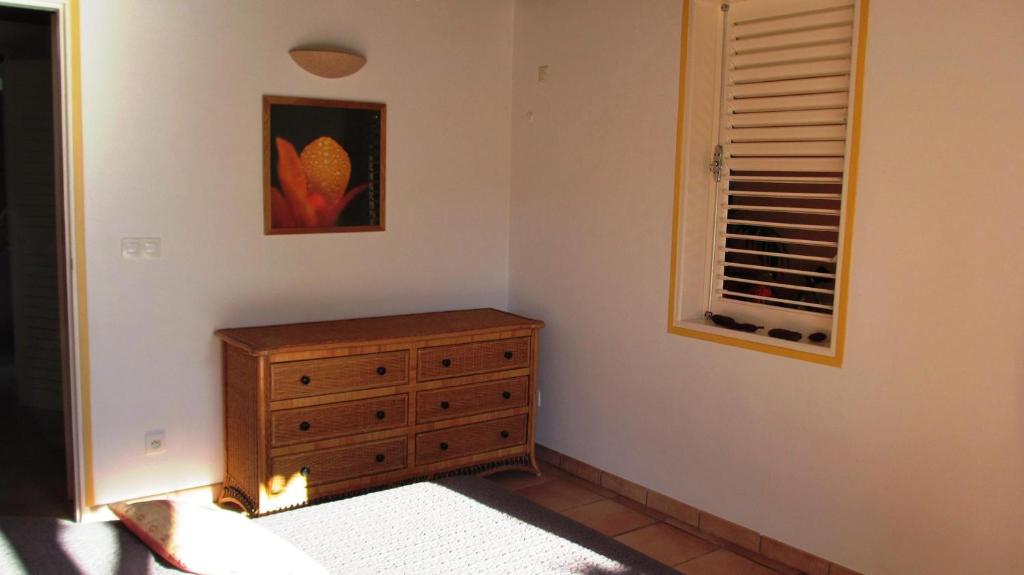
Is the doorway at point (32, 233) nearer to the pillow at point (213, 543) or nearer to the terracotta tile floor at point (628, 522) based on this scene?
the terracotta tile floor at point (628, 522)

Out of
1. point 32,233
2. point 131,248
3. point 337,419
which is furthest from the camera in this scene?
point 32,233

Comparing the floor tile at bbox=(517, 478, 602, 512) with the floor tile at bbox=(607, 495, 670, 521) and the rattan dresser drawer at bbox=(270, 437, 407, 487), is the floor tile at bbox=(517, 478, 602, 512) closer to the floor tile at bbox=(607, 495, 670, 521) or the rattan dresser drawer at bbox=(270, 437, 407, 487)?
the floor tile at bbox=(607, 495, 670, 521)

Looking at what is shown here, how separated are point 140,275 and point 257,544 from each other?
1997 mm

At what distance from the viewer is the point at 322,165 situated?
4137mm

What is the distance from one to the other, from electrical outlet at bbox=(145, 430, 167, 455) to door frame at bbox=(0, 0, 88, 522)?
234mm

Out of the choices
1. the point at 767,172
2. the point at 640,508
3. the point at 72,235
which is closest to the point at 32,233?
the point at 72,235

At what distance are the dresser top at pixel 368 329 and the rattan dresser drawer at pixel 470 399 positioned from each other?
0.28 m

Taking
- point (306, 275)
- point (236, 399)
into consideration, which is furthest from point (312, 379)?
point (306, 275)

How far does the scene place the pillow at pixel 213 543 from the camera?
2.01 metres

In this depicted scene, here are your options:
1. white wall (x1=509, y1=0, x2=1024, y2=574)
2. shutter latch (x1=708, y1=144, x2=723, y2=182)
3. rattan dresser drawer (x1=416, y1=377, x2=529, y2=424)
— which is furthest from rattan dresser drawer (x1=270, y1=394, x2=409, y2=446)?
shutter latch (x1=708, y1=144, x2=723, y2=182)

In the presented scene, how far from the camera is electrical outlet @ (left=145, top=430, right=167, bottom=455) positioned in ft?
12.5

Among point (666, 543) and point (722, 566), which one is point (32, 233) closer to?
point (666, 543)

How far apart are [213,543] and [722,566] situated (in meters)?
2.13

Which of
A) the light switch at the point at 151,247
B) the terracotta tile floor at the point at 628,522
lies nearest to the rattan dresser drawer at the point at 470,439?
the terracotta tile floor at the point at 628,522
